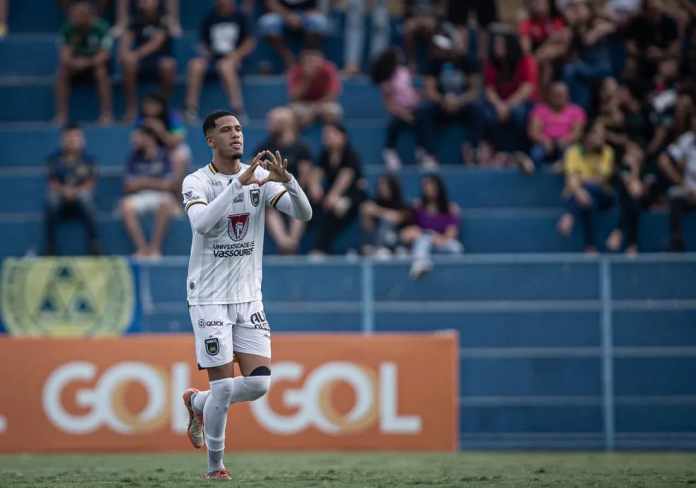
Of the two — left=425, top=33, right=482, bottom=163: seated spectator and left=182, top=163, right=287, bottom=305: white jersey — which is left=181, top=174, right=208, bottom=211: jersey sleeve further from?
left=425, top=33, right=482, bottom=163: seated spectator

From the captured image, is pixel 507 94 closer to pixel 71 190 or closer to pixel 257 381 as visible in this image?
pixel 71 190

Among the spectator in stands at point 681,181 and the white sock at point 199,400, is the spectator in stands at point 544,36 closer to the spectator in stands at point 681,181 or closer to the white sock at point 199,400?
the spectator in stands at point 681,181

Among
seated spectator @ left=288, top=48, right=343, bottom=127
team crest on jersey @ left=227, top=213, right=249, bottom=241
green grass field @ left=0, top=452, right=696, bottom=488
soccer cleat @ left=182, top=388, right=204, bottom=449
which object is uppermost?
seated spectator @ left=288, top=48, right=343, bottom=127

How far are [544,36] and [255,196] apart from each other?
1113 cm

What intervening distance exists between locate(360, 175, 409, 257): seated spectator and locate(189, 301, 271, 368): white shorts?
23.5 ft

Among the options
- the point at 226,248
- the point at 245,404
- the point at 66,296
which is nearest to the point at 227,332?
the point at 226,248

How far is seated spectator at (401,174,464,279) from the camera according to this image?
655 inches

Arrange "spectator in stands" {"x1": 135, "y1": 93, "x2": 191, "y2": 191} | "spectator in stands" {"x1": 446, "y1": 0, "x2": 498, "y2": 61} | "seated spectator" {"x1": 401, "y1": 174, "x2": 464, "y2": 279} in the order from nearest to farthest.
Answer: "seated spectator" {"x1": 401, "y1": 174, "x2": 464, "y2": 279}
"spectator in stands" {"x1": 135, "y1": 93, "x2": 191, "y2": 191}
"spectator in stands" {"x1": 446, "y1": 0, "x2": 498, "y2": 61}

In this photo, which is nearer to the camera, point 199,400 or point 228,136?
point 228,136

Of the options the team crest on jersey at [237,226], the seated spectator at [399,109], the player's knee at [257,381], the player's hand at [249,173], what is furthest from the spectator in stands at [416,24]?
the player's hand at [249,173]

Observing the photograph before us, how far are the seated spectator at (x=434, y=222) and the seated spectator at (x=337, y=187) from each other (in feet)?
2.58

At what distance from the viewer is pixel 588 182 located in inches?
685

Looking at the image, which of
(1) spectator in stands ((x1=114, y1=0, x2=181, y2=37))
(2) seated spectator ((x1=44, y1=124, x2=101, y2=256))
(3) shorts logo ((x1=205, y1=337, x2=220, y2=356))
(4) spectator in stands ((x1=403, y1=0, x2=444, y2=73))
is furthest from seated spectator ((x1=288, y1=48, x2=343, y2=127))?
(3) shorts logo ((x1=205, y1=337, x2=220, y2=356))

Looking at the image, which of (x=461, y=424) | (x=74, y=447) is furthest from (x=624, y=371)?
(x=74, y=447)
